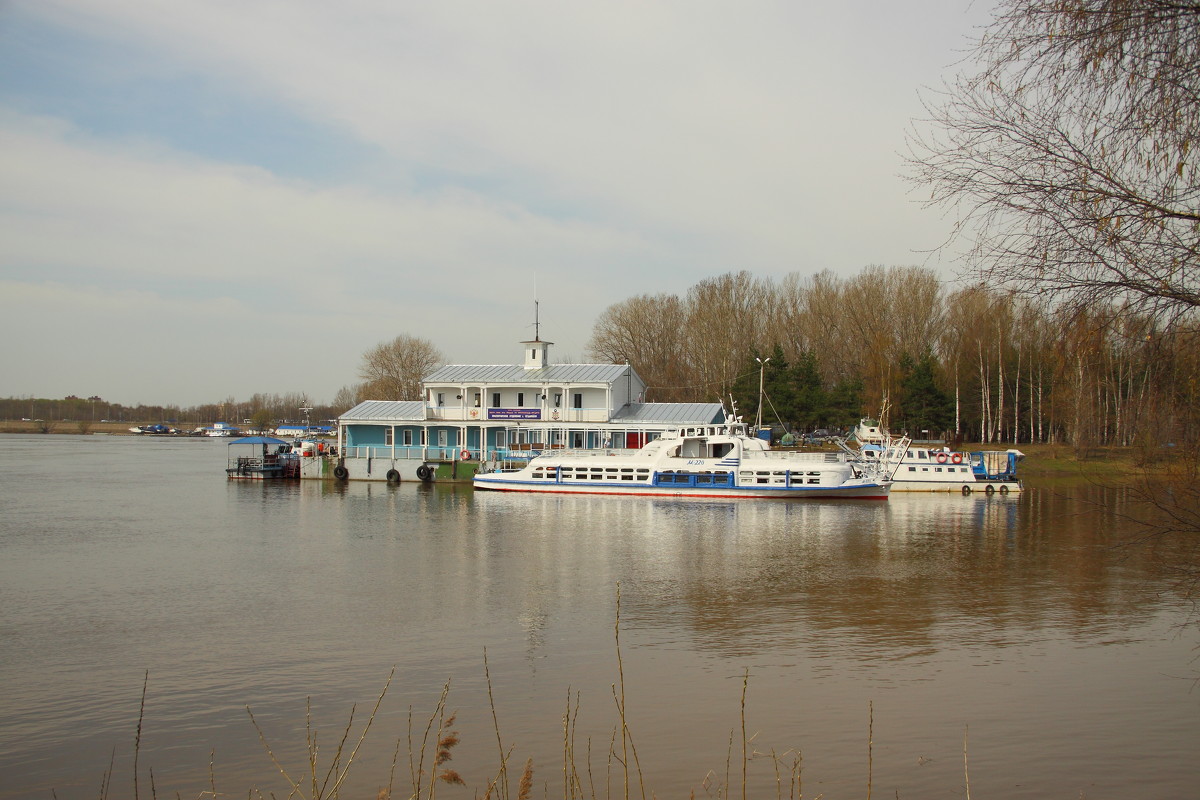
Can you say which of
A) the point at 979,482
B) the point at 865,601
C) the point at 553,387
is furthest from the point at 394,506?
the point at 979,482

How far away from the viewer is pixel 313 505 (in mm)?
39406

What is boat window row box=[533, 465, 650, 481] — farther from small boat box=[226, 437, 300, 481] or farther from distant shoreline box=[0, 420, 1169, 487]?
small boat box=[226, 437, 300, 481]

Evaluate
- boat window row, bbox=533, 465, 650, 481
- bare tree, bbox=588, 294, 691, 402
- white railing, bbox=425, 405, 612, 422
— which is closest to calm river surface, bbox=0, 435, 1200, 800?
boat window row, bbox=533, 465, 650, 481

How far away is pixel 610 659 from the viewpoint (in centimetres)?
1375

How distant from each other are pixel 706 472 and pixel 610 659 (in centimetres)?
2813

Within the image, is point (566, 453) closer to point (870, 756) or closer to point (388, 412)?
point (388, 412)

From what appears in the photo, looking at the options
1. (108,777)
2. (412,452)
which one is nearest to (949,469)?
(412,452)

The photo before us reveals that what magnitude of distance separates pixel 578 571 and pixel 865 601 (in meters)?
7.00

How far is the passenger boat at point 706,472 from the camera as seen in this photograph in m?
40.6

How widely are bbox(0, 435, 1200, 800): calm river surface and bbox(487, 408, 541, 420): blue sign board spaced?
23539 millimetres

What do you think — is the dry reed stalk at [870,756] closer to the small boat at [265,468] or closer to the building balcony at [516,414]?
A: the building balcony at [516,414]

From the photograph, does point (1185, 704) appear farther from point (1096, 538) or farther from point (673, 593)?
point (1096, 538)

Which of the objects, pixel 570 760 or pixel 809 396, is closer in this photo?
pixel 570 760

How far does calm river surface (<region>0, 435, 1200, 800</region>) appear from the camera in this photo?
32.4ft
